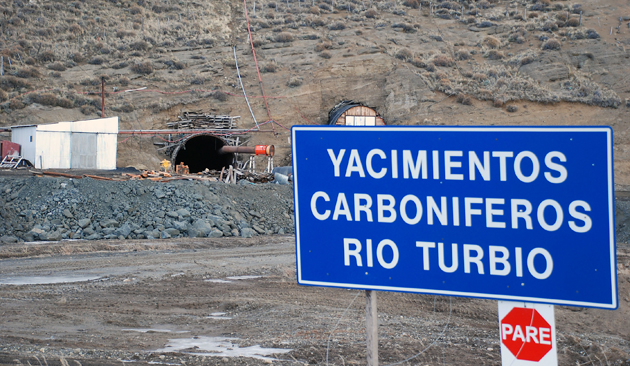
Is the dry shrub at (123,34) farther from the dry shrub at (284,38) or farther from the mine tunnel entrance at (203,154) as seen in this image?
the mine tunnel entrance at (203,154)

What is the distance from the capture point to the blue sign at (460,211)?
2.27 meters

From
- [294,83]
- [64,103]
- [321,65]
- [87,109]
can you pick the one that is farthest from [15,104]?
[321,65]

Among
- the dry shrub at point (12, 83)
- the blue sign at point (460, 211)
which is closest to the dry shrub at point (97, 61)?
the dry shrub at point (12, 83)

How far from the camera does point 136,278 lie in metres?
11.5

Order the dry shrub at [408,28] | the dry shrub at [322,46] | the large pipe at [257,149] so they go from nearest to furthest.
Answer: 1. the large pipe at [257,149]
2. the dry shrub at [322,46]
3. the dry shrub at [408,28]

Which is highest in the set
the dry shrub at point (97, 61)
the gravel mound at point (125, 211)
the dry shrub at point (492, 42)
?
the dry shrub at point (492, 42)

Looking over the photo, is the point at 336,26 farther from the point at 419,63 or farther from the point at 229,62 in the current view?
the point at 229,62

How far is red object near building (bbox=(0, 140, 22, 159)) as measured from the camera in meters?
25.2

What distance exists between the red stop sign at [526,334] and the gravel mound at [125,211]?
17.3 m

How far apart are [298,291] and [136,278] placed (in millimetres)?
4158

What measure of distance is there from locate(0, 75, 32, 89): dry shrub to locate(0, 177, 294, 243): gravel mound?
60.2ft

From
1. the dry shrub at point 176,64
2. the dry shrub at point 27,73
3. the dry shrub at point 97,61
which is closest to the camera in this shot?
the dry shrub at point 27,73

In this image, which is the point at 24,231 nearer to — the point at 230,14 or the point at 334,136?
the point at 334,136

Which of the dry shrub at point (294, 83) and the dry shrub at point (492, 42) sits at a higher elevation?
the dry shrub at point (492, 42)
